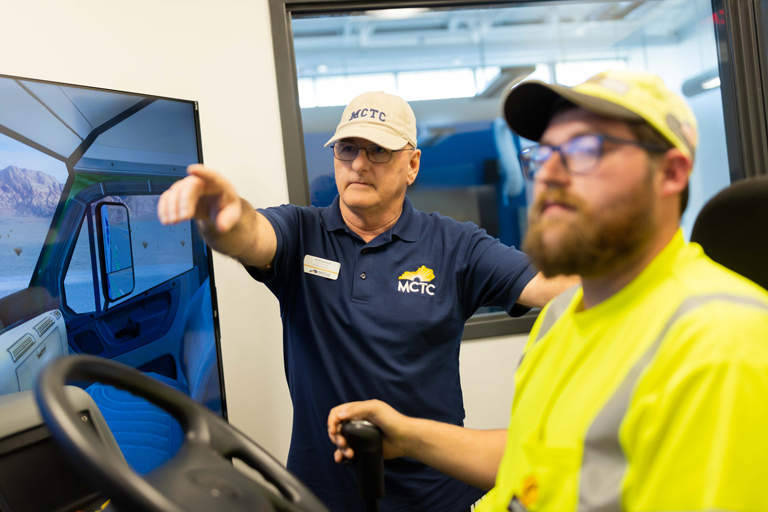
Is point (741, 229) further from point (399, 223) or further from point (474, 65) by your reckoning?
point (474, 65)

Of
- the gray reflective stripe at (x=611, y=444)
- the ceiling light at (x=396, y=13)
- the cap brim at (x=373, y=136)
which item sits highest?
the ceiling light at (x=396, y=13)

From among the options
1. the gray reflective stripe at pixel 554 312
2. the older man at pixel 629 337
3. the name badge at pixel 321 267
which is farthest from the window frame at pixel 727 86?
the older man at pixel 629 337

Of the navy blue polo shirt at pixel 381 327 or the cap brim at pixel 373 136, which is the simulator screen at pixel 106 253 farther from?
the cap brim at pixel 373 136

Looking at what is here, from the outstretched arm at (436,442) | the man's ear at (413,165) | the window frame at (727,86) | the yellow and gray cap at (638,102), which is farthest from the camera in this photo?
the window frame at (727,86)

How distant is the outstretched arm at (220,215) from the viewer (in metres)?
0.84

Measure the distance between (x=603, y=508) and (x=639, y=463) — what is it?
81 mm

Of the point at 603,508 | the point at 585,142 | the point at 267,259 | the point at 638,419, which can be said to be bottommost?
the point at 603,508

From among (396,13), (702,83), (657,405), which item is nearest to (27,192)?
(657,405)

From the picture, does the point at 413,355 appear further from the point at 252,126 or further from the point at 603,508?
the point at 252,126

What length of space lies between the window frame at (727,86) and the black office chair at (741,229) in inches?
61.4

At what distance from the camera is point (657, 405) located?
0.56 metres

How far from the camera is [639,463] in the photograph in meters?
0.57

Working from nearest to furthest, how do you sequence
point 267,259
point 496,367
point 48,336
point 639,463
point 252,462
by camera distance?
1. point 639,463
2. point 252,462
3. point 267,259
4. point 48,336
5. point 496,367

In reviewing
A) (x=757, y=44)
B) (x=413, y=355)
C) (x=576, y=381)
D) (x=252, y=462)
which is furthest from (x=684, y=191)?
(x=757, y=44)
